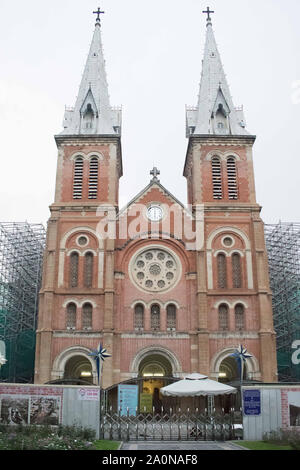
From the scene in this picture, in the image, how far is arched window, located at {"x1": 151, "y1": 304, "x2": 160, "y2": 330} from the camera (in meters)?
38.0

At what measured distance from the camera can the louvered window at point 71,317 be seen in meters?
37.5

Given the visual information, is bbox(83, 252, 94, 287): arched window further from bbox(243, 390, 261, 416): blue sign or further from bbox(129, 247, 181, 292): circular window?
bbox(243, 390, 261, 416): blue sign

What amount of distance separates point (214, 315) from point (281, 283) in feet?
58.7

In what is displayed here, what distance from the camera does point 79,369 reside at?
40125 mm

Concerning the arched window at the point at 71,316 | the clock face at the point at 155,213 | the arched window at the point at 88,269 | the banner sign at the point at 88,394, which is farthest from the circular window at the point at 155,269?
the banner sign at the point at 88,394

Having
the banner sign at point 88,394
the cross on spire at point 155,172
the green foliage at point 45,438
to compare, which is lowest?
the green foliage at point 45,438

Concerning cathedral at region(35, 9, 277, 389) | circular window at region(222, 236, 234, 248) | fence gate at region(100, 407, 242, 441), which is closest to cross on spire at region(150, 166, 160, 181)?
cathedral at region(35, 9, 277, 389)

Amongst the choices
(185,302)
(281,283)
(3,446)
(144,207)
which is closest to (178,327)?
(185,302)

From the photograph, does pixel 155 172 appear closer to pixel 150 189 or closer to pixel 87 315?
pixel 150 189

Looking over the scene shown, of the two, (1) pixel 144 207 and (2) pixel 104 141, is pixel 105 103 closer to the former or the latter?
(2) pixel 104 141

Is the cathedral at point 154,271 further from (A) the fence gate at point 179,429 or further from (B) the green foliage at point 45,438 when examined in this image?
(B) the green foliage at point 45,438

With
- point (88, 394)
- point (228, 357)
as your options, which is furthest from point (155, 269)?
point (88, 394)

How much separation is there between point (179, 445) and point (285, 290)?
33.5m

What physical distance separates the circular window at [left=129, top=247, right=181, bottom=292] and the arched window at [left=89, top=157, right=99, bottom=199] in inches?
271
